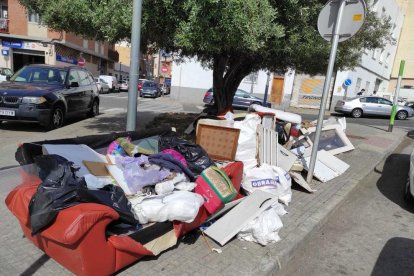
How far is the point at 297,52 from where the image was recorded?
647cm

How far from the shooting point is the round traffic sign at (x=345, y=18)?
186 inches

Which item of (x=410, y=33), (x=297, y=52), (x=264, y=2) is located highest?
(x=410, y=33)

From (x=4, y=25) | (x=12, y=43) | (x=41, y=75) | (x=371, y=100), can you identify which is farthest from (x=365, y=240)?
(x=4, y=25)

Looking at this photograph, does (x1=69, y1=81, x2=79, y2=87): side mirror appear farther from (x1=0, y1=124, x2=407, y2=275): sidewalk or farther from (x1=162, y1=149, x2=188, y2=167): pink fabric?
(x1=162, y1=149, x2=188, y2=167): pink fabric

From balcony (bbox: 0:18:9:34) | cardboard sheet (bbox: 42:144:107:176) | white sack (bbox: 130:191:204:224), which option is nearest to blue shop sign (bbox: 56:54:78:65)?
balcony (bbox: 0:18:9:34)

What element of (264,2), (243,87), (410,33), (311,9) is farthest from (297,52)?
(410,33)

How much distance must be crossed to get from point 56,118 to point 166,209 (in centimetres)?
647

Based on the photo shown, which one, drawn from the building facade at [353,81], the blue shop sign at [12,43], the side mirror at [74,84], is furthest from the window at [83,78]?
the blue shop sign at [12,43]

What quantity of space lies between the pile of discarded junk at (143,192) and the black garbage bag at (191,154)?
0.04ft

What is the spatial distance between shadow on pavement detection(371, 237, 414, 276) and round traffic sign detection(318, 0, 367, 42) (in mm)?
2875

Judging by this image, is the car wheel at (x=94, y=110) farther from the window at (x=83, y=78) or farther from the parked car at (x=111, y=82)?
the parked car at (x=111, y=82)

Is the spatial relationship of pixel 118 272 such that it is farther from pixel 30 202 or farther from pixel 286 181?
pixel 286 181

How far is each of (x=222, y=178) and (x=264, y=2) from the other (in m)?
2.69

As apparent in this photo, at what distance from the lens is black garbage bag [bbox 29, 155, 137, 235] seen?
2576 mm
